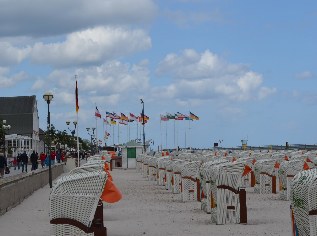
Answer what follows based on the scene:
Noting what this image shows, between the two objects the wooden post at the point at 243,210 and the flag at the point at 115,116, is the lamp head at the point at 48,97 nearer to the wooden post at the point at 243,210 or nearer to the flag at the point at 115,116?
the wooden post at the point at 243,210

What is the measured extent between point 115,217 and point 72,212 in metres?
8.52

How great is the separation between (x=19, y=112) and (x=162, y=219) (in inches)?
5138

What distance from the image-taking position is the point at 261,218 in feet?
61.2

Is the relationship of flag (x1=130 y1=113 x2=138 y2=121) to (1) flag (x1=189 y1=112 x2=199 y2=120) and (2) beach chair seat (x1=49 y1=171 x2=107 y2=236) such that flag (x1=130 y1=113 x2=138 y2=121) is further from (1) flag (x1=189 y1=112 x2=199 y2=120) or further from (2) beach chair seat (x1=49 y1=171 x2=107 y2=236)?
(2) beach chair seat (x1=49 y1=171 x2=107 y2=236)

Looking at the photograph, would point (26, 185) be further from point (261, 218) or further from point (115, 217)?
point (261, 218)

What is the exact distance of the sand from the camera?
52.7ft

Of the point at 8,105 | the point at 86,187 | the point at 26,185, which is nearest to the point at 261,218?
the point at 86,187

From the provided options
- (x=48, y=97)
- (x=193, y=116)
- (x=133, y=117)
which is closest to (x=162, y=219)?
(x=48, y=97)

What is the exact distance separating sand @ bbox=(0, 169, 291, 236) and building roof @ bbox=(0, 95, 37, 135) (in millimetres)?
120164

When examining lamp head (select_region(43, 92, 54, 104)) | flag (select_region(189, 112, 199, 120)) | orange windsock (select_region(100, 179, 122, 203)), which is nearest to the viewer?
orange windsock (select_region(100, 179, 122, 203))

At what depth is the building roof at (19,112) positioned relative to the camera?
146 m

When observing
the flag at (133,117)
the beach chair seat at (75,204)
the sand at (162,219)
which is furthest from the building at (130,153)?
the beach chair seat at (75,204)

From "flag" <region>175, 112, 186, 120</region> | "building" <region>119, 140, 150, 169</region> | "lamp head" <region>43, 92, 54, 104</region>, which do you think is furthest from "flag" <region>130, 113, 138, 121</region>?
"lamp head" <region>43, 92, 54, 104</region>

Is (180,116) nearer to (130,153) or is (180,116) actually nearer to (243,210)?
(130,153)
